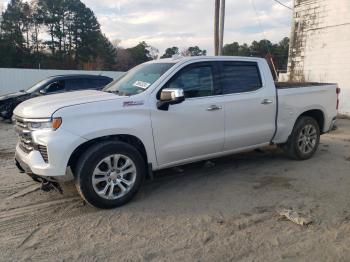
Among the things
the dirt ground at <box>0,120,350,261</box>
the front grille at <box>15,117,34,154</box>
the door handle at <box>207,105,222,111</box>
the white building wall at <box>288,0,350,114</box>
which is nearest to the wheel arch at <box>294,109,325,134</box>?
the dirt ground at <box>0,120,350,261</box>

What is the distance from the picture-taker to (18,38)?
136 feet

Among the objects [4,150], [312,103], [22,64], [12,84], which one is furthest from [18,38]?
[312,103]

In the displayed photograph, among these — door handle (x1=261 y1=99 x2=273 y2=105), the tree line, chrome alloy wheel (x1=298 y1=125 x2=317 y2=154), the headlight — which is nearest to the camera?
the headlight

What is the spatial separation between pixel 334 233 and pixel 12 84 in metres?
23.0

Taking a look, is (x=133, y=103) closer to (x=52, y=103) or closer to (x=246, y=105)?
(x=52, y=103)

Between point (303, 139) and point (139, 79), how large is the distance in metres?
3.38

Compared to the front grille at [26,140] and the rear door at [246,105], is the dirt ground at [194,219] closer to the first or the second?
the rear door at [246,105]

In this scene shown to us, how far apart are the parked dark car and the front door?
719cm

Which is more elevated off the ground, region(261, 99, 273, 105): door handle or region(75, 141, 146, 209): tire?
region(261, 99, 273, 105): door handle

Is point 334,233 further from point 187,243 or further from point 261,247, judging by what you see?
point 187,243

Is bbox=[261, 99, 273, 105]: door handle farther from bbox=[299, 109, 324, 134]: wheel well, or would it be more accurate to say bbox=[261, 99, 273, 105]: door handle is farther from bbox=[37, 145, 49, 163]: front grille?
bbox=[37, 145, 49, 163]: front grille

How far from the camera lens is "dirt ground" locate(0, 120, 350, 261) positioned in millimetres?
3616

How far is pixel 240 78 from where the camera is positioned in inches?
232

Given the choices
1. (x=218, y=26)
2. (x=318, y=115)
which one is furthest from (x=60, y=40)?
(x=318, y=115)
